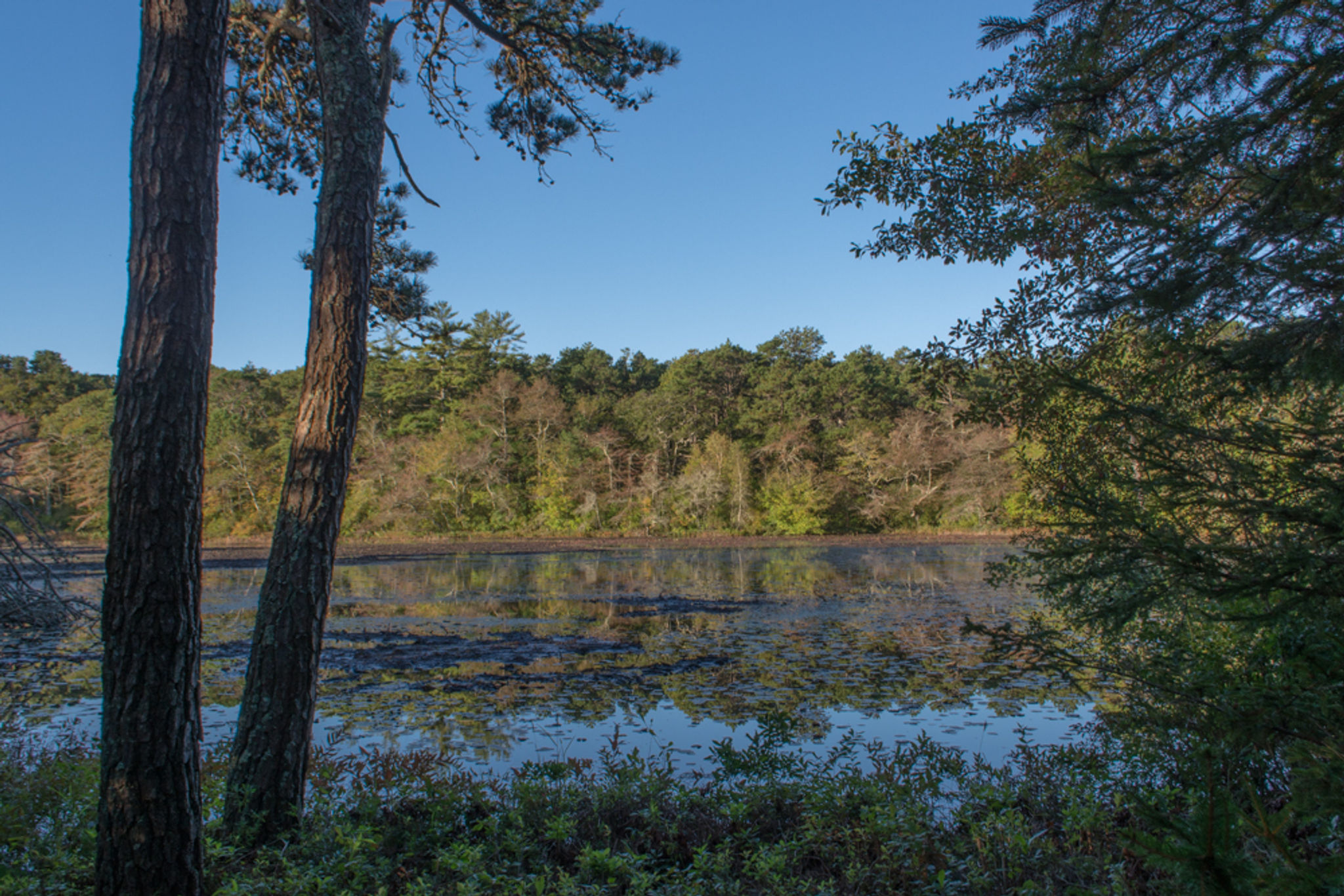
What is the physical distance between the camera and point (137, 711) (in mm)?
2988

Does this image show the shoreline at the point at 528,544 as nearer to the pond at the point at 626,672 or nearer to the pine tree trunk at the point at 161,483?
the pond at the point at 626,672

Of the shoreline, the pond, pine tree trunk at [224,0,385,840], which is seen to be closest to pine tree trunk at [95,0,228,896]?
pine tree trunk at [224,0,385,840]

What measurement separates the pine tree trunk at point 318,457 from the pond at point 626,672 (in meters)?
1.78

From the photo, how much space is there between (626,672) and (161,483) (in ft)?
20.7

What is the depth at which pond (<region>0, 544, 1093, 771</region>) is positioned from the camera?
625 cm

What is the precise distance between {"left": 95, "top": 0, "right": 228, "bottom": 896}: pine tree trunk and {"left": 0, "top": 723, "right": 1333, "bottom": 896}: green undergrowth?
0.34 metres

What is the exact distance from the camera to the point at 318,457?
4117mm

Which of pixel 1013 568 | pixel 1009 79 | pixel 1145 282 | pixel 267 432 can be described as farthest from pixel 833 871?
pixel 267 432

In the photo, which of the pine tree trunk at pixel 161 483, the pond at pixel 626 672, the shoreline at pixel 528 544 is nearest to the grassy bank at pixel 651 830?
the pine tree trunk at pixel 161 483

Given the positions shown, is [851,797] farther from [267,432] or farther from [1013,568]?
[267,432]

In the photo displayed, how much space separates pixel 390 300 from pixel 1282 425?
5567 millimetres

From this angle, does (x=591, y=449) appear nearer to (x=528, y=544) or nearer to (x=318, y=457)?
(x=528, y=544)

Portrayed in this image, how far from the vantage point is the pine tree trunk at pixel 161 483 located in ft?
9.75

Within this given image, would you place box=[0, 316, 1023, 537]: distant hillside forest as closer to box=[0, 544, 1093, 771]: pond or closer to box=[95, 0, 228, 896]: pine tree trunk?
box=[0, 544, 1093, 771]: pond
